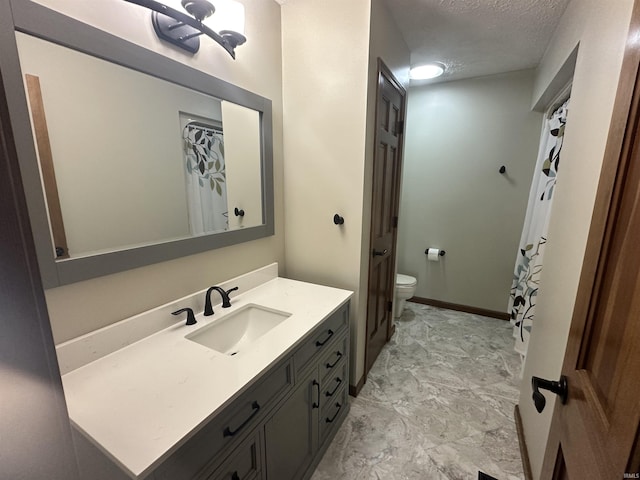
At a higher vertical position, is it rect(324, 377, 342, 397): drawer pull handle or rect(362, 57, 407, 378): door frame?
rect(362, 57, 407, 378): door frame

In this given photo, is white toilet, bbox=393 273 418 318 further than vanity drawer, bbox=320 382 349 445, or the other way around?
white toilet, bbox=393 273 418 318

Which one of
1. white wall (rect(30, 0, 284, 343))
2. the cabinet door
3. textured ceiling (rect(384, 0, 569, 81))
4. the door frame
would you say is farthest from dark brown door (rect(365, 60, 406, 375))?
the cabinet door

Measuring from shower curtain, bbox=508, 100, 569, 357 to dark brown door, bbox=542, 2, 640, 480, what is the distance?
4.06 feet

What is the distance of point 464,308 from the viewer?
3.27 meters

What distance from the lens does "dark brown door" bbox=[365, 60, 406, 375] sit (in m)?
1.91

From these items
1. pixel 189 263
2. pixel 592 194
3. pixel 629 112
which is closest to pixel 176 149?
pixel 189 263

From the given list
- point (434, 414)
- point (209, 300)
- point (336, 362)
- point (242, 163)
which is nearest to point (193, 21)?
point (242, 163)

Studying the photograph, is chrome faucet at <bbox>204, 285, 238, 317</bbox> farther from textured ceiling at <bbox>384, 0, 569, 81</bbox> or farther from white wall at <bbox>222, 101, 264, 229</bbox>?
textured ceiling at <bbox>384, 0, 569, 81</bbox>

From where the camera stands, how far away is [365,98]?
1.62 metres

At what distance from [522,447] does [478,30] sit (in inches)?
102

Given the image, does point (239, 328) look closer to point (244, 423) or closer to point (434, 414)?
point (244, 423)

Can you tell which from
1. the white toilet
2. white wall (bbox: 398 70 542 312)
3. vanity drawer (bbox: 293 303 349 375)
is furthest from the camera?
the white toilet

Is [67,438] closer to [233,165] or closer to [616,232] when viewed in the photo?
[616,232]

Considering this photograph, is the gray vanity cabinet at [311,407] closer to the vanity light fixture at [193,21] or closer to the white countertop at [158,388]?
the white countertop at [158,388]
